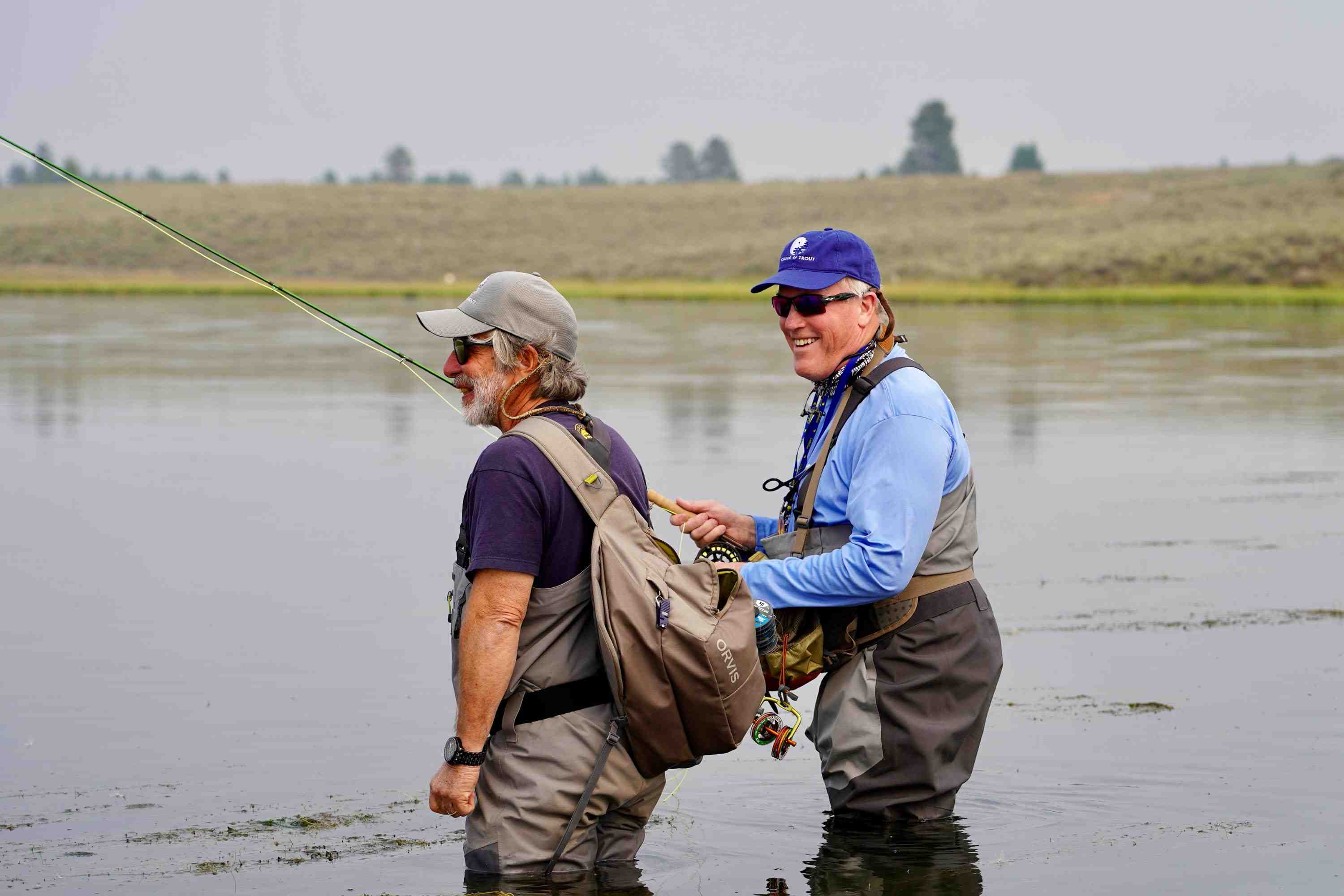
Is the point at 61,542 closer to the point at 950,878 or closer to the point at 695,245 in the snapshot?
the point at 950,878

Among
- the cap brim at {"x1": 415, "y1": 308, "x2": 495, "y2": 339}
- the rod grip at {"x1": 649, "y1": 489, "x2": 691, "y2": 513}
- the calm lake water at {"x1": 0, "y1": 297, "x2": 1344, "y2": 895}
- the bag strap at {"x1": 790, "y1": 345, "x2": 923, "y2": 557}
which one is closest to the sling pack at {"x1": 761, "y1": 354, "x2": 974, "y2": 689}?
the bag strap at {"x1": 790, "y1": 345, "x2": 923, "y2": 557}

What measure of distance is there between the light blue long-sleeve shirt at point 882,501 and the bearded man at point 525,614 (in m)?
0.49

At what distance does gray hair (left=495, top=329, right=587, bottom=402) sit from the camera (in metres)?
4.19

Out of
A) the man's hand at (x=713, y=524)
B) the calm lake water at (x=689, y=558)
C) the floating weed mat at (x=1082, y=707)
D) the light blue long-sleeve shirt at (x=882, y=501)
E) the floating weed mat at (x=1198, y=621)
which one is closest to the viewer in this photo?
the light blue long-sleeve shirt at (x=882, y=501)

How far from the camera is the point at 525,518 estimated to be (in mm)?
3973

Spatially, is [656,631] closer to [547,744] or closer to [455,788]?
[547,744]

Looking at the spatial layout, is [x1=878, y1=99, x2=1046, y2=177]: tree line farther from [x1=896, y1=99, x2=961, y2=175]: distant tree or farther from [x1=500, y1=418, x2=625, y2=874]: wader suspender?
[x1=500, y1=418, x2=625, y2=874]: wader suspender

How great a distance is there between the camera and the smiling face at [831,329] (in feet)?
15.3

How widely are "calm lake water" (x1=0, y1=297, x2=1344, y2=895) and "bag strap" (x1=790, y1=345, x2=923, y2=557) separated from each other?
3.29 ft

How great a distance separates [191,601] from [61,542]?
2224mm

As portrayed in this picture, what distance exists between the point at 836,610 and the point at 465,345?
1235mm

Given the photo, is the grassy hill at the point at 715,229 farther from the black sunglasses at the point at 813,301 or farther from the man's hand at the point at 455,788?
the man's hand at the point at 455,788

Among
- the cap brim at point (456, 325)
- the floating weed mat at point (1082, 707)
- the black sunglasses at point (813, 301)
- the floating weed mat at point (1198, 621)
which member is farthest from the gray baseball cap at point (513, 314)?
the floating weed mat at point (1198, 621)

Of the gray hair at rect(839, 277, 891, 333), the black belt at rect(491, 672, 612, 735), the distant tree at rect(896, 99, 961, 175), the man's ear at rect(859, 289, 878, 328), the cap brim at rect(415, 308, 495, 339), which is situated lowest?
the black belt at rect(491, 672, 612, 735)
